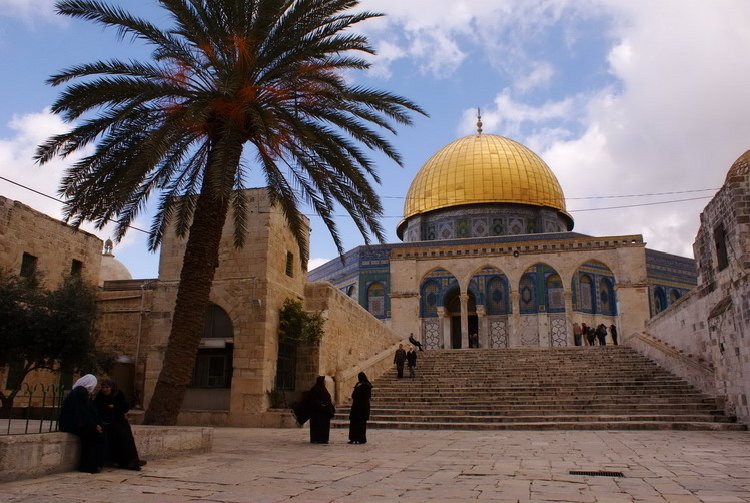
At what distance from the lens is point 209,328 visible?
1305 cm

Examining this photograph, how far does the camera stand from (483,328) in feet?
86.4

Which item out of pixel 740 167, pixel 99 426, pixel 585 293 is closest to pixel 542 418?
pixel 740 167

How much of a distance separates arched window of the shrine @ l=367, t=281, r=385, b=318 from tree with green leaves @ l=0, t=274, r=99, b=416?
16545mm

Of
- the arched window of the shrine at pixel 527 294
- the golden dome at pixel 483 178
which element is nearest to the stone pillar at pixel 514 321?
the arched window of the shrine at pixel 527 294

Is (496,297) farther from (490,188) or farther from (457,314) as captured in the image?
(490,188)

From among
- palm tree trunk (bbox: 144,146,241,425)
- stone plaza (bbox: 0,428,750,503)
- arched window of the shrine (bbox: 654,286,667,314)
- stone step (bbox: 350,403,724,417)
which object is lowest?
stone plaza (bbox: 0,428,750,503)

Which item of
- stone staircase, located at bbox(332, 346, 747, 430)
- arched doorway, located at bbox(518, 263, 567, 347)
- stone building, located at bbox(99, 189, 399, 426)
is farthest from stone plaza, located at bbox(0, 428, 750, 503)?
arched doorway, located at bbox(518, 263, 567, 347)

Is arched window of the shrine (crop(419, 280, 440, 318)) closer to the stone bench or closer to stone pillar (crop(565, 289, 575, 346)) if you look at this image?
stone pillar (crop(565, 289, 575, 346))

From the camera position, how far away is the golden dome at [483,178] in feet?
101

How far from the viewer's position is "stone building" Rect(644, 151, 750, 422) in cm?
1020

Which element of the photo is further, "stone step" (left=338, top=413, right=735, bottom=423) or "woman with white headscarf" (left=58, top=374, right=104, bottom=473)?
"stone step" (left=338, top=413, right=735, bottom=423)

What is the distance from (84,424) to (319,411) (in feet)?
11.8

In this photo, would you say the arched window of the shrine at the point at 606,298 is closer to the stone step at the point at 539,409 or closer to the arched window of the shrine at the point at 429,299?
the arched window of the shrine at the point at 429,299

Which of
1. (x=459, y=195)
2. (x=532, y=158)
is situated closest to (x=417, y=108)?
(x=459, y=195)
